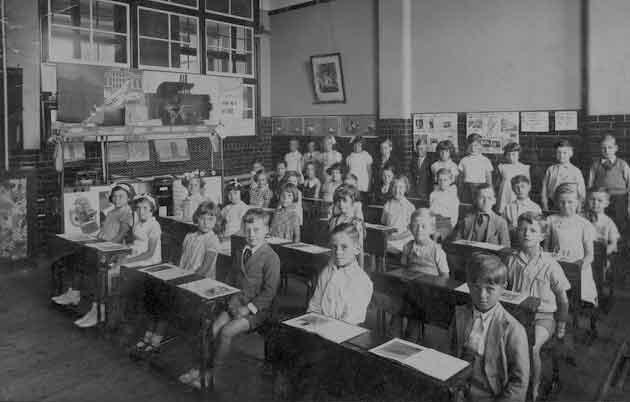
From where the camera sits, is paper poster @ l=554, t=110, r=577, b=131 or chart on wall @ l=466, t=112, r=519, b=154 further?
chart on wall @ l=466, t=112, r=519, b=154

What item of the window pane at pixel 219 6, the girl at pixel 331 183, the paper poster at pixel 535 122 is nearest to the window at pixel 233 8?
the window pane at pixel 219 6

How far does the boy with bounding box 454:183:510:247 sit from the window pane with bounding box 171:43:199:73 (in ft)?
20.9

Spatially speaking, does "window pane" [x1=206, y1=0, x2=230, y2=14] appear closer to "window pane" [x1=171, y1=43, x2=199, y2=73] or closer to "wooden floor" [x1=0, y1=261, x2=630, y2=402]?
"window pane" [x1=171, y1=43, x2=199, y2=73]

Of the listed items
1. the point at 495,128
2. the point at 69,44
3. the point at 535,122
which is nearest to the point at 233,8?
the point at 69,44

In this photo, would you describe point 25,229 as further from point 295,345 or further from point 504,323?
point 504,323

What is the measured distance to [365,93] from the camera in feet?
33.2

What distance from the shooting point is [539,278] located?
3.67 meters

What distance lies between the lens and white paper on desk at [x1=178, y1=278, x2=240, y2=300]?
11.6 feet

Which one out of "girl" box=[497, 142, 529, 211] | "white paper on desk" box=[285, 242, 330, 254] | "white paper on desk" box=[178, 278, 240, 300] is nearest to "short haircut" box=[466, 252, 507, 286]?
"white paper on desk" box=[178, 278, 240, 300]

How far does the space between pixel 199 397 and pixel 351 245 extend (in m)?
1.36

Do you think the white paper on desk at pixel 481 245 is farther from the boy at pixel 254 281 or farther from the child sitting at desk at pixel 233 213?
the child sitting at desk at pixel 233 213

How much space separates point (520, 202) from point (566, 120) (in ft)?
9.16

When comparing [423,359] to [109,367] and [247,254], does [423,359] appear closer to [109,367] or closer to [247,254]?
[247,254]

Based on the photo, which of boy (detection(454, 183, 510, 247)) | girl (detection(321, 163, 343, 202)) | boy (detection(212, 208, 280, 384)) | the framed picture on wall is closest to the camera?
boy (detection(212, 208, 280, 384))
